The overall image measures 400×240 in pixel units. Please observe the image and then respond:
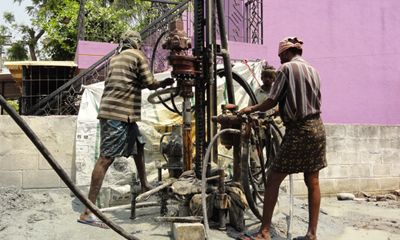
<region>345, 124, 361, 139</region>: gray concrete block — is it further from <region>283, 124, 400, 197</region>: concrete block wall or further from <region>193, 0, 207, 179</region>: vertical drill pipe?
<region>193, 0, 207, 179</region>: vertical drill pipe

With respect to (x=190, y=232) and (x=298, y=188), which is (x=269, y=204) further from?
(x=298, y=188)


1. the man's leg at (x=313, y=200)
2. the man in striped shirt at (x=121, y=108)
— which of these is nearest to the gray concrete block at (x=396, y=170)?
the man's leg at (x=313, y=200)

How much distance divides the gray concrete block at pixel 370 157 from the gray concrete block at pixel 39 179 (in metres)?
5.48

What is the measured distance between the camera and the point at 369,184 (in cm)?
661

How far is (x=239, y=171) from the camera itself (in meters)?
3.45

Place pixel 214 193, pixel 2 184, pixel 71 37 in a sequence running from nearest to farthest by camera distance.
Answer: pixel 214 193 → pixel 2 184 → pixel 71 37

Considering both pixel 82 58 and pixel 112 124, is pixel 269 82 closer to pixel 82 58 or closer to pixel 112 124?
pixel 112 124

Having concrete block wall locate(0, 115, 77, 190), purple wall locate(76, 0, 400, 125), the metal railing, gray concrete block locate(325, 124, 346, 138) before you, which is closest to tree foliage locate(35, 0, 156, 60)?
the metal railing

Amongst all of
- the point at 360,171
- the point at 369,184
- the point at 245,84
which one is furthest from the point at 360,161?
the point at 245,84

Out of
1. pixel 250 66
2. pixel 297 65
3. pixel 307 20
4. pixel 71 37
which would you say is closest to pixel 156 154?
pixel 250 66

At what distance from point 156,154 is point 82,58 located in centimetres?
445

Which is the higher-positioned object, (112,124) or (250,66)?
(250,66)

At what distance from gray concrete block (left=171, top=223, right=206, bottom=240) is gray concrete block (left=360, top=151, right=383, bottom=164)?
192 inches

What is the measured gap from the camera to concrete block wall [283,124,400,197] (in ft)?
20.6
